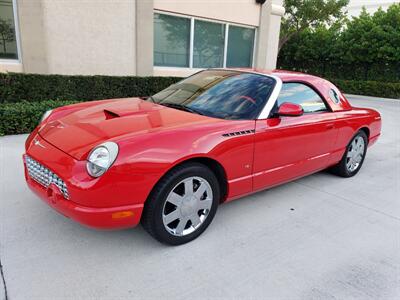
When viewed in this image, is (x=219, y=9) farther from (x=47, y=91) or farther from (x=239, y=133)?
(x=239, y=133)

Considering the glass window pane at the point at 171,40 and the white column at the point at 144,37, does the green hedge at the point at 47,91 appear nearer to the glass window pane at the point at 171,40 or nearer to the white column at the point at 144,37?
the white column at the point at 144,37

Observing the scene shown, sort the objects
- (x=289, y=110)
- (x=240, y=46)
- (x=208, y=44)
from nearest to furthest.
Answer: (x=289, y=110)
(x=208, y=44)
(x=240, y=46)

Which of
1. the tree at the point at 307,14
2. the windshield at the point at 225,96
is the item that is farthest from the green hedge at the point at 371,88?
the windshield at the point at 225,96

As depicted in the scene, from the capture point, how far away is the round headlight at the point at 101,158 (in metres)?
2.25

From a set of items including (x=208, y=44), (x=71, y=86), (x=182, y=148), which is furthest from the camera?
(x=208, y=44)

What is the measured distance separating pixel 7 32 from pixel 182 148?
243 inches

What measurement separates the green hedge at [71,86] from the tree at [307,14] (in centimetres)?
1608

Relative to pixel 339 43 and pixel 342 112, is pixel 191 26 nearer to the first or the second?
pixel 342 112

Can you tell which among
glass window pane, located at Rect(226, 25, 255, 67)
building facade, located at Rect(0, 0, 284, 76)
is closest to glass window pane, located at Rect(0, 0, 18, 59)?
building facade, located at Rect(0, 0, 284, 76)

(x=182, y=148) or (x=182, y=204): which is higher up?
(x=182, y=148)

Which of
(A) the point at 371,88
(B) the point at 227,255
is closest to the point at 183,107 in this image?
(B) the point at 227,255

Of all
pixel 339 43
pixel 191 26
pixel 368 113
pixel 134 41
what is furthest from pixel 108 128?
pixel 339 43

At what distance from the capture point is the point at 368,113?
4.71 meters

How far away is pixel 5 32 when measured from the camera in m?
6.68
